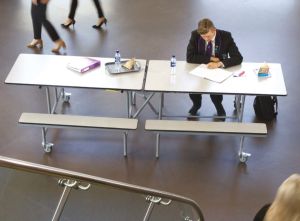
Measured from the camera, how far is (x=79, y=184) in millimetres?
2646

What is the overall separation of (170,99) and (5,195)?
306 cm

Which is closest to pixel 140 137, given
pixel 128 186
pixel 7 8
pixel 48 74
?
pixel 48 74

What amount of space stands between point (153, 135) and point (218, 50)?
3.75 feet

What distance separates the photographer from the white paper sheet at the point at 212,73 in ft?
15.5

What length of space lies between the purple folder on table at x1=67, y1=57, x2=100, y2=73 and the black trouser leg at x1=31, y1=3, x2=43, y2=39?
1.79 meters

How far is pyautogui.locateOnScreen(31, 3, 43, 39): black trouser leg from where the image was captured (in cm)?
648

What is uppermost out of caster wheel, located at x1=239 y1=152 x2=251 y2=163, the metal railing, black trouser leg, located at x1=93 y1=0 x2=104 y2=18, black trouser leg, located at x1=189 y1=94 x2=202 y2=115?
black trouser leg, located at x1=93 y1=0 x2=104 y2=18

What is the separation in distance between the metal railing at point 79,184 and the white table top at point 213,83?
4.78 feet

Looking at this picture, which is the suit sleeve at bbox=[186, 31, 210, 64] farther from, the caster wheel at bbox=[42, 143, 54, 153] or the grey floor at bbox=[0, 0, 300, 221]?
the caster wheel at bbox=[42, 143, 54, 153]

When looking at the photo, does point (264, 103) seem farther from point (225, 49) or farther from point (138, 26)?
point (138, 26)

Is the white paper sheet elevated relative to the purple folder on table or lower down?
lower down

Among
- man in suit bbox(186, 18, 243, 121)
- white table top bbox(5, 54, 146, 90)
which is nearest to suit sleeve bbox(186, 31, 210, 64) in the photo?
man in suit bbox(186, 18, 243, 121)

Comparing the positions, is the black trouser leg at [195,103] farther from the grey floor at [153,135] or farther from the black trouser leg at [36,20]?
the black trouser leg at [36,20]

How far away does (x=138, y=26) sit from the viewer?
7488 mm
